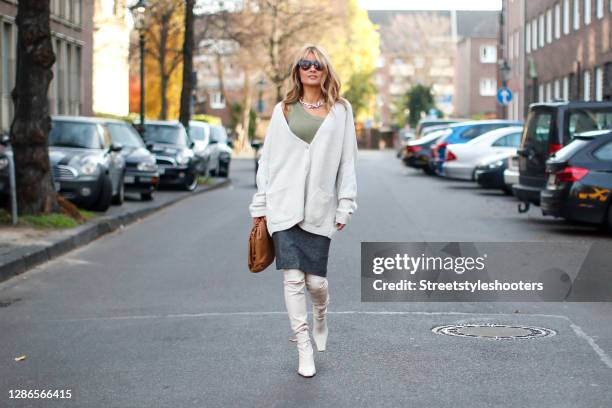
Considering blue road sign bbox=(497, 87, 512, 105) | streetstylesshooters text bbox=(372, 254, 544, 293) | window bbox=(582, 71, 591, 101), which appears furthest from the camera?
blue road sign bbox=(497, 87, 512, 105)

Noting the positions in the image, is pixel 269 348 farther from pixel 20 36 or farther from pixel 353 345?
pixel 20 36

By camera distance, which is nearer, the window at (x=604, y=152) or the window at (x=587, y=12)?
the window at (x=604, y=152)

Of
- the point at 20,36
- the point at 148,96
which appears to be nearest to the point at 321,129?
the point at 20,36

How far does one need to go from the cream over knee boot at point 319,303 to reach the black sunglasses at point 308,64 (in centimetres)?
113

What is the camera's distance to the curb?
12.4 meters

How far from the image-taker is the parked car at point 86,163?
19.3 meters

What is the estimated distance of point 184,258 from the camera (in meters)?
13.8

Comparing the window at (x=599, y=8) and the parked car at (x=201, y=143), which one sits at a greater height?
the window at (x=599, y=8)

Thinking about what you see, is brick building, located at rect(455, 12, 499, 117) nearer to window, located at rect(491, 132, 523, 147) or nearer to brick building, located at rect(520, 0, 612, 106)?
brick building, located at rect(520, 0, 612, 106)

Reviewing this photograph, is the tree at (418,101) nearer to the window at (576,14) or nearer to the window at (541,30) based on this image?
the window at (541,30)

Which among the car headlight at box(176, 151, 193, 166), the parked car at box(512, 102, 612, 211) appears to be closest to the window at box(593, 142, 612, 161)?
the parked car at box(512, 102, 612, 211)

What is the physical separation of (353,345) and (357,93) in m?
93.3

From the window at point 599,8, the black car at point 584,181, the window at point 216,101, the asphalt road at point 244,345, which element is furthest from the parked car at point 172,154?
the window at point 216,101

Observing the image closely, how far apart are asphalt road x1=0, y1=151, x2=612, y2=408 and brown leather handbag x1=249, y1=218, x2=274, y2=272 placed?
1.95ft
